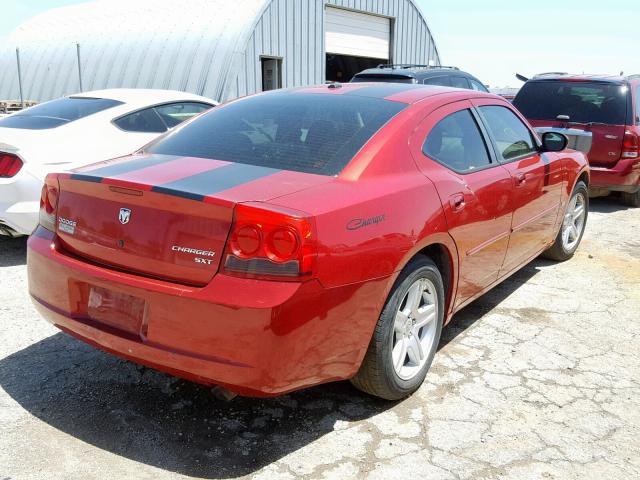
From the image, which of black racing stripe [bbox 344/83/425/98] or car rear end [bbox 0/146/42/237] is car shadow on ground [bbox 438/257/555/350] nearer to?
black racing stripe [bbox 344/83/425/98]

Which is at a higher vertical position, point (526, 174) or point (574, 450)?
point (526, 174)

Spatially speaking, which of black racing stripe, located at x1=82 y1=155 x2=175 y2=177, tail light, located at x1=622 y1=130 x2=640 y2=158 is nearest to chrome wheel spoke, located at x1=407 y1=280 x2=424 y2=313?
black racing stripe, located at x1=82 y1=155 x2=175 y2=177

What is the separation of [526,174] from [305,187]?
222 cm

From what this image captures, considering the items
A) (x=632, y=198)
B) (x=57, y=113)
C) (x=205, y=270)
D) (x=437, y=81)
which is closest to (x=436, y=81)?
(x=437, y=81)

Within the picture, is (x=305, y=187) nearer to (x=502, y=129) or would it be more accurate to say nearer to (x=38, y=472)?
(x=38, y=472)

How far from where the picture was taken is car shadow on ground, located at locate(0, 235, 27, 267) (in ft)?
17.5

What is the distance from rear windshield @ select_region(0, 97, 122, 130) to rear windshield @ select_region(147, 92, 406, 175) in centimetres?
269

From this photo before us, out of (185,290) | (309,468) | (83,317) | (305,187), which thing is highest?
(305,187)

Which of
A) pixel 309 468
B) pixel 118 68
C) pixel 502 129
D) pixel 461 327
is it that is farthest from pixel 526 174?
pixel 118 68

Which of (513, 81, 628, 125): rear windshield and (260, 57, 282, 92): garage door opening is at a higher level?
(260, 57, 282, 92): garage door opening

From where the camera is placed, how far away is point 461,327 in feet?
13.5

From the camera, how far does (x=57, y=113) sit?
19.2 feet

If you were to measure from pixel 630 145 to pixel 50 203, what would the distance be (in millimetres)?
7157

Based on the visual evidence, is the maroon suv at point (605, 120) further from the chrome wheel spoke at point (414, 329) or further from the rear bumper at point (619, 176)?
the chrome wheel spoke at point (414, 329)
